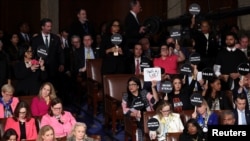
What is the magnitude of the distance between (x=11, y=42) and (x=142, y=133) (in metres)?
4.00

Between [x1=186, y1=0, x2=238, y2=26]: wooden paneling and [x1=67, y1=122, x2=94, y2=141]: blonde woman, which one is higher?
[x1=186, y1=0, x2=238, y2=26]: wooden paneling

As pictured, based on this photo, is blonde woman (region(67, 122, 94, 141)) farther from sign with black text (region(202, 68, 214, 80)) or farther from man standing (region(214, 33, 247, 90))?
man standing (region(214, 33, 247, 90))

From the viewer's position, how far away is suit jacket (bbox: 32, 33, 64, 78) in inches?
427

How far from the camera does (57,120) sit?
8.66 m

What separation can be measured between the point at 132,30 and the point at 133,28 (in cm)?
5

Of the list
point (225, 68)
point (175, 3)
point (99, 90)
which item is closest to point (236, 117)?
point (225, 68)

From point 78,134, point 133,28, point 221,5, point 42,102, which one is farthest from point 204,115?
point 221,5

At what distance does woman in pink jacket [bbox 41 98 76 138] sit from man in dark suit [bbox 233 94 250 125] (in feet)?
7.34

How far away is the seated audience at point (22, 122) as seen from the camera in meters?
8.48

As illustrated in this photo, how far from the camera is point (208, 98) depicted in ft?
32.6

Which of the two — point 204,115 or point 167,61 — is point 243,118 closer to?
point 204,115

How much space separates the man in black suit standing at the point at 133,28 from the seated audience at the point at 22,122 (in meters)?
3.58

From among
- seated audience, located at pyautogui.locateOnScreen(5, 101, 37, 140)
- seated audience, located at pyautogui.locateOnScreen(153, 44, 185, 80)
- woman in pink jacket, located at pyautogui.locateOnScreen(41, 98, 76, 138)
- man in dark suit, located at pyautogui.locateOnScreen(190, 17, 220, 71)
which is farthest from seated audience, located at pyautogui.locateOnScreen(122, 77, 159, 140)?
man in dark suit, located at pyautogui.locateOnScreen(190, 17, 220, 71)

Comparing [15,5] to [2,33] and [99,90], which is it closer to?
[2,33]
